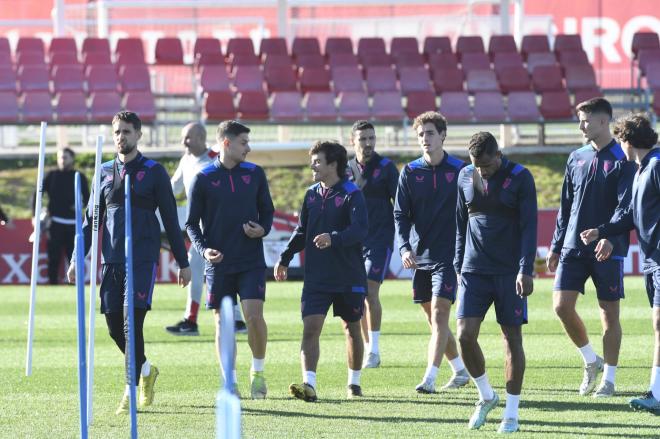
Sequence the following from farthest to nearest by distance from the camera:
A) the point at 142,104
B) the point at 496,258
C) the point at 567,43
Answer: the point at 567,43
the point at 142,104
the point at 496,258

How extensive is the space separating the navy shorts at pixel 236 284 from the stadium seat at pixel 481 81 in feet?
58.7

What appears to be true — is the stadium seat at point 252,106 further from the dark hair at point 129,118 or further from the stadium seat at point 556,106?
the dark hair at point 129,118

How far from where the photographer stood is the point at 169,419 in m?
8.38

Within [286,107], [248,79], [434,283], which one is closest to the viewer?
[434,283]

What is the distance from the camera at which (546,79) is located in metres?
26.8

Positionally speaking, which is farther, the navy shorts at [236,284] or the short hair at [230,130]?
the navy shorts at [236,284]

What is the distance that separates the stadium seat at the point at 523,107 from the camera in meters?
25.8

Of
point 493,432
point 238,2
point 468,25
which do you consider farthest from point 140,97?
point 493,432

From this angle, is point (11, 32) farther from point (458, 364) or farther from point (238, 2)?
point (458, 364)

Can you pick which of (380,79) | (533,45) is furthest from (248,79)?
(533,45)

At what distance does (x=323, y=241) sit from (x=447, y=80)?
18.2 m

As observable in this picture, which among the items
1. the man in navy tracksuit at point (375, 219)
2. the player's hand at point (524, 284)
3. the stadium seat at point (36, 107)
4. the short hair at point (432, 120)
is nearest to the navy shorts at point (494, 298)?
the player's hand at point (524, 284)

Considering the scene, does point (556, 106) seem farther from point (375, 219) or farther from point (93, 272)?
point (93, 272)

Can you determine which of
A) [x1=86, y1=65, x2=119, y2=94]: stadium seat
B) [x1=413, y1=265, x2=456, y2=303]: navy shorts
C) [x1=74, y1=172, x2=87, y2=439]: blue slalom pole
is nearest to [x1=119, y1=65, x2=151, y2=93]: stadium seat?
[x1=86, y1=65, x2=119, y2=94]: stadium seat
